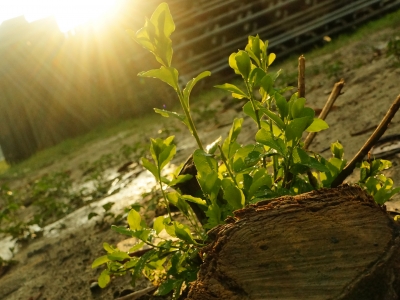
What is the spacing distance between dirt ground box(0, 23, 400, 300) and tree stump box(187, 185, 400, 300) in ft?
2.49

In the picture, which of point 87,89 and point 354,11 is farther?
point 87,89

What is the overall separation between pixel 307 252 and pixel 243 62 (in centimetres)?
61

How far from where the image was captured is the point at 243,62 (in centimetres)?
136

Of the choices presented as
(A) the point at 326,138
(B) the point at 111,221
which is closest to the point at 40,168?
(B) the point at 111,221

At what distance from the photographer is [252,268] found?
1.07 m

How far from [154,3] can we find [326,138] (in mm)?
7357

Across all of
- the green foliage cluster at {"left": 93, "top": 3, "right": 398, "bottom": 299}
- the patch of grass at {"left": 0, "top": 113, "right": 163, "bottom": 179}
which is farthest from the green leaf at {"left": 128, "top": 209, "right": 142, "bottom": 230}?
the patch of grass at {"left": 0, "top": 113, "right": 163, "bottom": 179}

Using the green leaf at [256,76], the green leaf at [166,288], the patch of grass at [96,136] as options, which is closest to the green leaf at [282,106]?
the green leaf at [256,76]

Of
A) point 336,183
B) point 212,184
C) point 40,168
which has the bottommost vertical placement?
point 40,168

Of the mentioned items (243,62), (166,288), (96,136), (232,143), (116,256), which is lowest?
(96,136)

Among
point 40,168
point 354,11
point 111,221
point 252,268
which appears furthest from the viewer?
point 354,11

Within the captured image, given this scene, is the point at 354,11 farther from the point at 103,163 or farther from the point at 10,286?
the point at 10,286

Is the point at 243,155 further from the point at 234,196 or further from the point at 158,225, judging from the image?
the point at 158,225

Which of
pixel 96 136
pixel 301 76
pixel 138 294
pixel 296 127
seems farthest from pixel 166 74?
pixel 96 136
